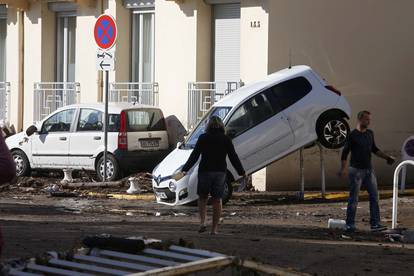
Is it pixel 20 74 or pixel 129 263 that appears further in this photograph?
pixel 20 74

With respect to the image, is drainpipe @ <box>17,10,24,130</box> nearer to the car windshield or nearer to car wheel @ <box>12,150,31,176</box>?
car wheel @ <box>12,150,31,176</box>

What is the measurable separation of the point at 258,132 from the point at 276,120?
0.43 meters

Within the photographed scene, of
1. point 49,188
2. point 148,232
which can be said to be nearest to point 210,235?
point 148,232

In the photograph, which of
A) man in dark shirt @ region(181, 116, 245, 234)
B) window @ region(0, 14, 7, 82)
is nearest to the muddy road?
man in dark shirt @ region(181, 116, 245, 234)

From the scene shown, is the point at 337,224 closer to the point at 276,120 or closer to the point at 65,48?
the point at 276,120

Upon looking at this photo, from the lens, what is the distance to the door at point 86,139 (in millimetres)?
21391

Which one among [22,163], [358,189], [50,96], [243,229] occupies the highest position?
[50,96]

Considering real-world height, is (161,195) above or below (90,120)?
below

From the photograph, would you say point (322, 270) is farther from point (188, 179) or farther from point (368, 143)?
point (188, 179)

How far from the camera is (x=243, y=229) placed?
1430cm

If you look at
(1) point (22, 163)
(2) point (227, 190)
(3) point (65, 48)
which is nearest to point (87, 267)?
(2) point (227, 190)

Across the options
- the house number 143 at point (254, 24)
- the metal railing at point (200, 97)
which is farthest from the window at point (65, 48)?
the house number 143 at point (254, 24)

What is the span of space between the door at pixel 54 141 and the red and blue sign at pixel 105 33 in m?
2.75

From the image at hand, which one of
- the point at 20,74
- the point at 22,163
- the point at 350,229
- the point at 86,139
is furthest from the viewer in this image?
the point at 20,74
